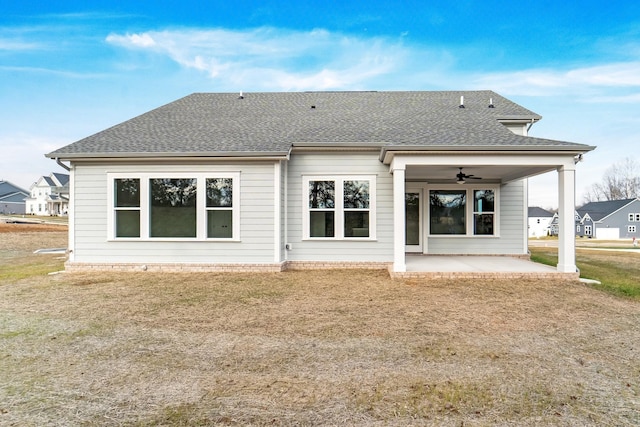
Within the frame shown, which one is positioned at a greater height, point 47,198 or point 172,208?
point 47,198

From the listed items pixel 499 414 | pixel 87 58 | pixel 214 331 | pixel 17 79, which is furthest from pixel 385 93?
pixel 17 79

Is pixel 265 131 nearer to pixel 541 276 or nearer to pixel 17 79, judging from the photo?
pixel 541 276

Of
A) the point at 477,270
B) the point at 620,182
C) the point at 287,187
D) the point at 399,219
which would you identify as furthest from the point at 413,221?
the point at 620,182

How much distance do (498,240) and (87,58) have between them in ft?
69.2

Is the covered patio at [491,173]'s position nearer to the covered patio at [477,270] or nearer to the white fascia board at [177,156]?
the covered patio at [477,270]

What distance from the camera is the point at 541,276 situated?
7.65 meters

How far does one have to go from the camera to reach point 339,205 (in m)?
9.17

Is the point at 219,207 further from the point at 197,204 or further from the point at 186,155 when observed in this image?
the point at 186,155

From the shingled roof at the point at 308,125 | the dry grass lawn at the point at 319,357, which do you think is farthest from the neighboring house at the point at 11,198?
the dry grass lawn at the point at 319,357

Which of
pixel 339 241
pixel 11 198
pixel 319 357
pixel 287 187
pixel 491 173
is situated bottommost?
pixel 319 357

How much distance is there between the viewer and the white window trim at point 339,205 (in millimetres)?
9133

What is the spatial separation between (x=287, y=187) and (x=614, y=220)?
59.0 m

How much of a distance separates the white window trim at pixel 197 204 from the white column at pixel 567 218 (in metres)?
7.82

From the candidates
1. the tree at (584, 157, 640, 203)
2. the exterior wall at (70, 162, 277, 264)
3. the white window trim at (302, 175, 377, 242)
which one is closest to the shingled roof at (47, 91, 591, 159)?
the exterior wall at (70, 162, 277, 264)
